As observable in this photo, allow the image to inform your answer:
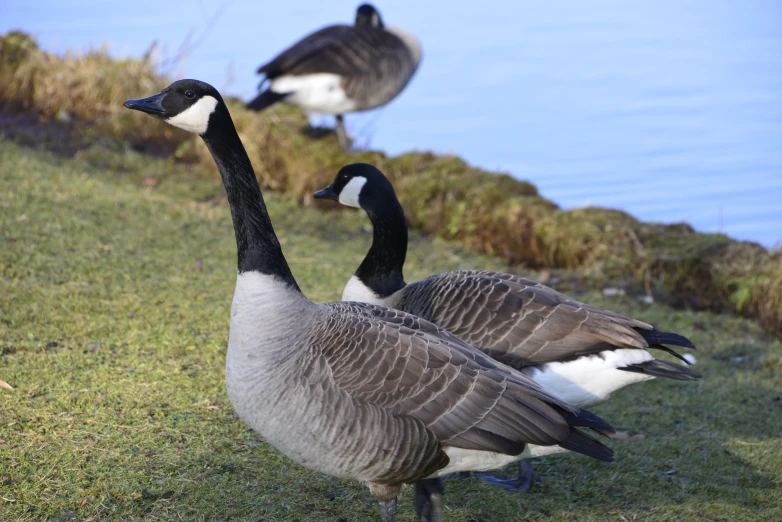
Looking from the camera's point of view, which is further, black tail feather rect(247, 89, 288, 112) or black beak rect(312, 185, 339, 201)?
black tail feather rect(247, 89, 288, 112)

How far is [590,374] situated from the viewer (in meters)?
4.61

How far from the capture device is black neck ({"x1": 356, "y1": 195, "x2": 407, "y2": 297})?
538cm

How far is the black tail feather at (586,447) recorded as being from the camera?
3.64 m

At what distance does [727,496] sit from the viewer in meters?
4.50

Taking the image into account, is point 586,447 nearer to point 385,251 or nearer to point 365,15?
point 385,251

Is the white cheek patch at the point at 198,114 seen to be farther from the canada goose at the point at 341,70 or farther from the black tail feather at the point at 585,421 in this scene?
the canada goose at the point at 341,70

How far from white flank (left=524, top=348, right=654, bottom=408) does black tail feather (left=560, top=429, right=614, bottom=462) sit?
836mm

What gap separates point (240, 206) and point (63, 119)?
6886mm

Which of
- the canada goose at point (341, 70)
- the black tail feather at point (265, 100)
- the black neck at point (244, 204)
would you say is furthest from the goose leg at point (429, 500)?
the black tail feather at point (265, 100)

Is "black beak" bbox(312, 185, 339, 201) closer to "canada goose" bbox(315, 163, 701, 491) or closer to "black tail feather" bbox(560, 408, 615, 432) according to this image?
"canada goose" bbox(315, 163, 701, 491)

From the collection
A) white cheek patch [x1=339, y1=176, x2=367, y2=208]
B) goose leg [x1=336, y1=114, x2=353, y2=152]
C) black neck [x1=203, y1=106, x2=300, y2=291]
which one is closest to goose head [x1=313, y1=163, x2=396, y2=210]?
white cheek patch [x1=339, y1=176, x2=367, y2=208]

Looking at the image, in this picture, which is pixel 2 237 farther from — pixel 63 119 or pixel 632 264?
pixel 632 264

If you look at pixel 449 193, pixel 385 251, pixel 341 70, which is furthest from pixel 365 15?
pixel 385 251

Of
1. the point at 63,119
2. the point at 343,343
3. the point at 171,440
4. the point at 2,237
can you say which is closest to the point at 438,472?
the point at 343,343
